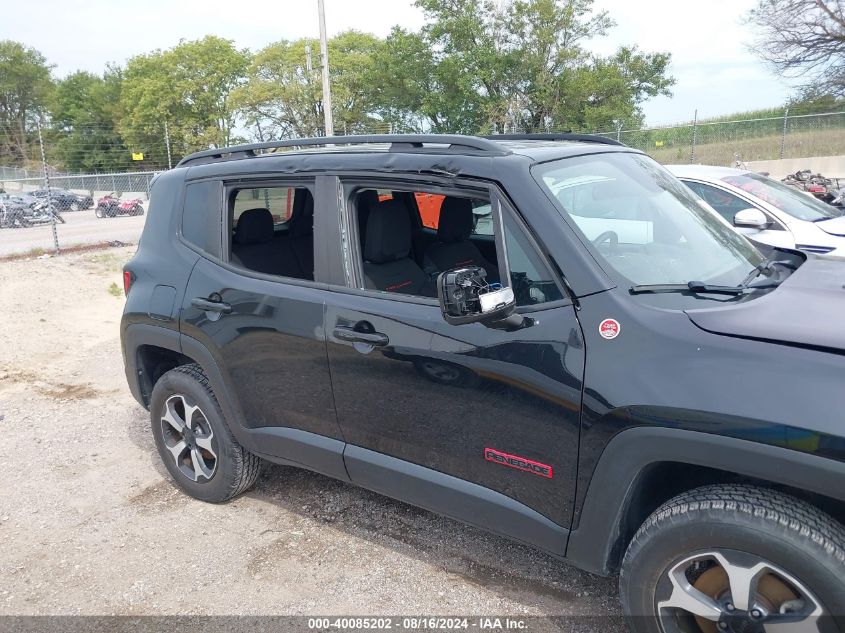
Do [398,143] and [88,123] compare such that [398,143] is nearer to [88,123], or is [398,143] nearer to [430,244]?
[430,244]

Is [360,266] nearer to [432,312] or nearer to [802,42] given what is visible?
[432,312]

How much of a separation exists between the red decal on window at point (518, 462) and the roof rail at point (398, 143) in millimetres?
1190

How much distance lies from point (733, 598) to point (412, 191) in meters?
1.92

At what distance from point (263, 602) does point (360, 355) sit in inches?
47.2

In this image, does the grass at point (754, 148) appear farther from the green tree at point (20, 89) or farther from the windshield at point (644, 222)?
the green tree at point (20, 89)

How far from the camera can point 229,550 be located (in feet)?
11.3

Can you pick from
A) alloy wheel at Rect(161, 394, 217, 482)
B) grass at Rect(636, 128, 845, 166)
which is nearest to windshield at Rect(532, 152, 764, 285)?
alloy wheel at Rect(161, 394, 217, 482)

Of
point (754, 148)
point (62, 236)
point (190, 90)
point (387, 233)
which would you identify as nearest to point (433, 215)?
point (387, 233)

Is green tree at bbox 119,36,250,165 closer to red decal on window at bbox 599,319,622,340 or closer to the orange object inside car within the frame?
the orange object inside car

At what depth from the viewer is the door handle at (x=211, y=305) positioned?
11.3 ft

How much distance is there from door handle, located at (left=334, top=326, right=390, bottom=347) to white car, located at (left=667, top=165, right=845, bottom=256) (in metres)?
4.46

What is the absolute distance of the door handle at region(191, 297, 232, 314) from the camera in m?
3.44

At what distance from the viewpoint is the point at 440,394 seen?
273 centimetres

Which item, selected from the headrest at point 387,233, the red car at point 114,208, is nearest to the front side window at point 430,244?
the headrest at point 387,233
